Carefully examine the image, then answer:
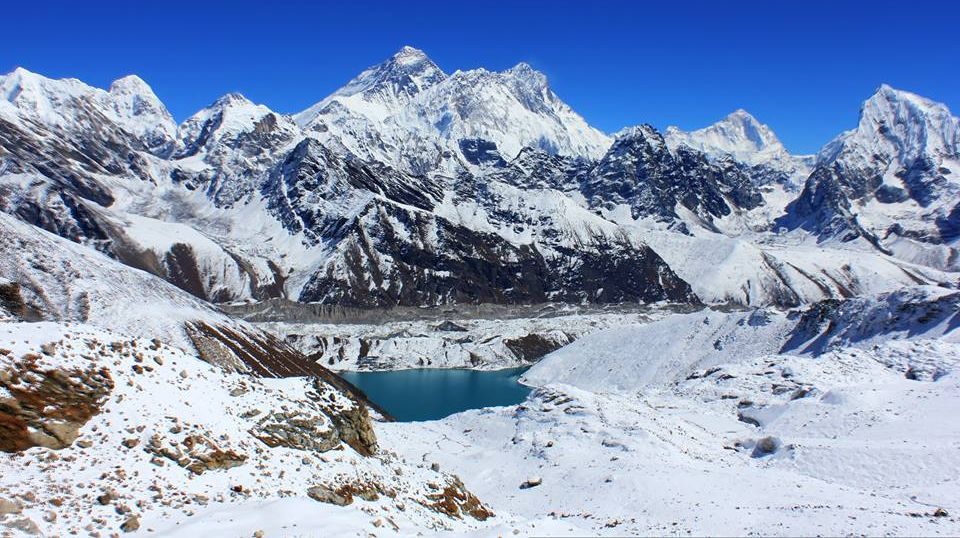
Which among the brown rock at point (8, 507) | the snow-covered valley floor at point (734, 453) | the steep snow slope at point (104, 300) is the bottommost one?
the snow-covered valley floor at point (734, 453)

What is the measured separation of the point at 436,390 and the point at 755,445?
109 metres

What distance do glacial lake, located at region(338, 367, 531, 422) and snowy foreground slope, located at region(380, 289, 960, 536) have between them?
50.3 m

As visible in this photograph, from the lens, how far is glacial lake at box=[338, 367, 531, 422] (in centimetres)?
12500

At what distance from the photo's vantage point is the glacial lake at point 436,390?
12500 centimetres

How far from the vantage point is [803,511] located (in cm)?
2703

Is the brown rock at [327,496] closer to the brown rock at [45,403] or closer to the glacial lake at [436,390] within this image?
the brown rock at [45,403]

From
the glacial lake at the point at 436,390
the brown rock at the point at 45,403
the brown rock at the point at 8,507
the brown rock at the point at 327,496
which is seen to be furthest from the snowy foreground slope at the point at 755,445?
the glacial lake at the point at 436,390

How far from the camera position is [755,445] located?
4891 cm

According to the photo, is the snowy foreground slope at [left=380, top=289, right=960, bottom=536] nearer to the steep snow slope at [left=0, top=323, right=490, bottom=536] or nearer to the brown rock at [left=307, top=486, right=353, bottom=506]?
the steep snow slope at [left=0, top=323, right=490, bottom=536]

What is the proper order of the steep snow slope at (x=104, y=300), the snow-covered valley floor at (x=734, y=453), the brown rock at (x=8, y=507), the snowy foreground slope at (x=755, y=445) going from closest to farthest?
the brown rock at (x=8, y=507) < the snow-covered valley floor at (x=734, y=453) < the snowy foreground slope at (x=755, y=445) < the steep snow slope at (x=104, y=300)

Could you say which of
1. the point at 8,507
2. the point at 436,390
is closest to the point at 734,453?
the point at 8,507

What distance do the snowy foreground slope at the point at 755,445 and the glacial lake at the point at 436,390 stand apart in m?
50.3

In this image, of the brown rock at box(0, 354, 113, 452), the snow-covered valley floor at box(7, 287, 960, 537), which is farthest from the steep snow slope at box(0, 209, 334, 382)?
the brown rock at box(0, 354, 113, 452)

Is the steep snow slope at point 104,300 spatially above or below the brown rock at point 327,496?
above
